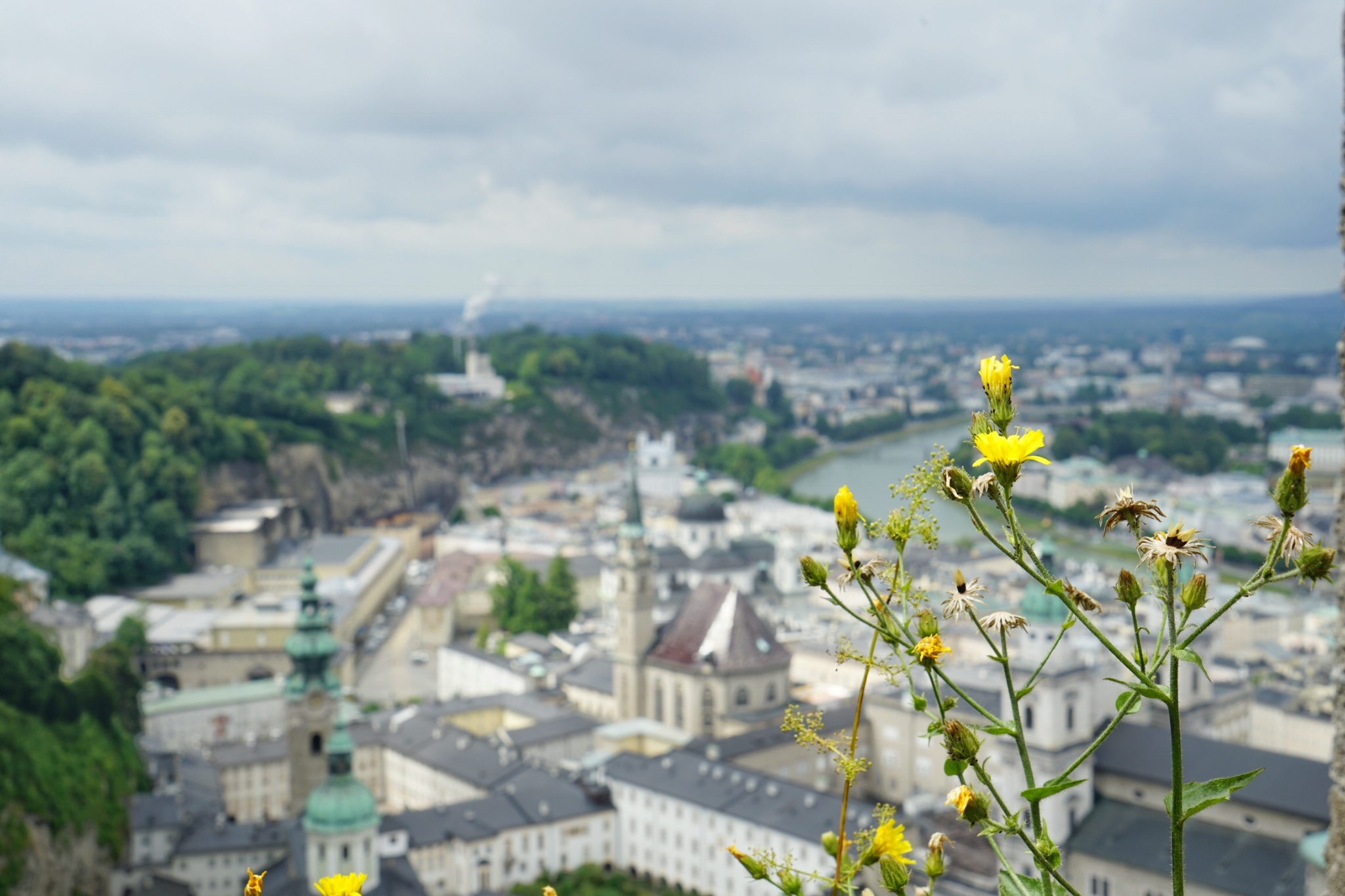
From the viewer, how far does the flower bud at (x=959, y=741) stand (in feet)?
5.61

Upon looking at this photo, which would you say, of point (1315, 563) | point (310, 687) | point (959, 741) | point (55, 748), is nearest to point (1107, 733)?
point (959, 741)

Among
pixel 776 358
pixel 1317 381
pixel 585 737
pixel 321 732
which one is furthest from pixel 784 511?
pixel 776 358

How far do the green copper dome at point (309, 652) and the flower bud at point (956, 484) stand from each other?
1676cm

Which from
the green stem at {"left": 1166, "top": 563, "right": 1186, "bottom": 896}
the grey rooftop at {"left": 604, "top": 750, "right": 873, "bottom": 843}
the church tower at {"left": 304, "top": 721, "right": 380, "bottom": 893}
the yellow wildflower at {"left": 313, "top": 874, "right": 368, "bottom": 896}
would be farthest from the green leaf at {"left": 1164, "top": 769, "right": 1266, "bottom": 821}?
the grey rooftop at {"left": 604, "top": 750, "right": 873, "bottom": 843}

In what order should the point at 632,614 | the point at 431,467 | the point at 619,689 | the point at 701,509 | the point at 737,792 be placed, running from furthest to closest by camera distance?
the point at 431,467, the point at 701,509, the point at 619,689, the point at 632,614, the point at 737,792

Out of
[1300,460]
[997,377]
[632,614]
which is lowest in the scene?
[632,614]

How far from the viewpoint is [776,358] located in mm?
163875

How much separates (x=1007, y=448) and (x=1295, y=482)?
14.7 inches

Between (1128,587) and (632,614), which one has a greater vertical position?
(1128,587)

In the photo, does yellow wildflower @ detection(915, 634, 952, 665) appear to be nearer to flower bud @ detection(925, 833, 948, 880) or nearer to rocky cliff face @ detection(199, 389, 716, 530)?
flower bud @ detection(925, 833, 948, 880)

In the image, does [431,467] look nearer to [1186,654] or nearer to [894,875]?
[894,875]

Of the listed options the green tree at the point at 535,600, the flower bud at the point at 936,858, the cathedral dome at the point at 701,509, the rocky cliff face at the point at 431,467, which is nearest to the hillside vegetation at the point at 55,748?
the green tree at the point at 535,600

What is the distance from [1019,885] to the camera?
1748mm

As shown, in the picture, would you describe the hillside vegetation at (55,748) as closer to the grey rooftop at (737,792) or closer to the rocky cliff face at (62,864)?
the rocky cliff face at (62,864)
